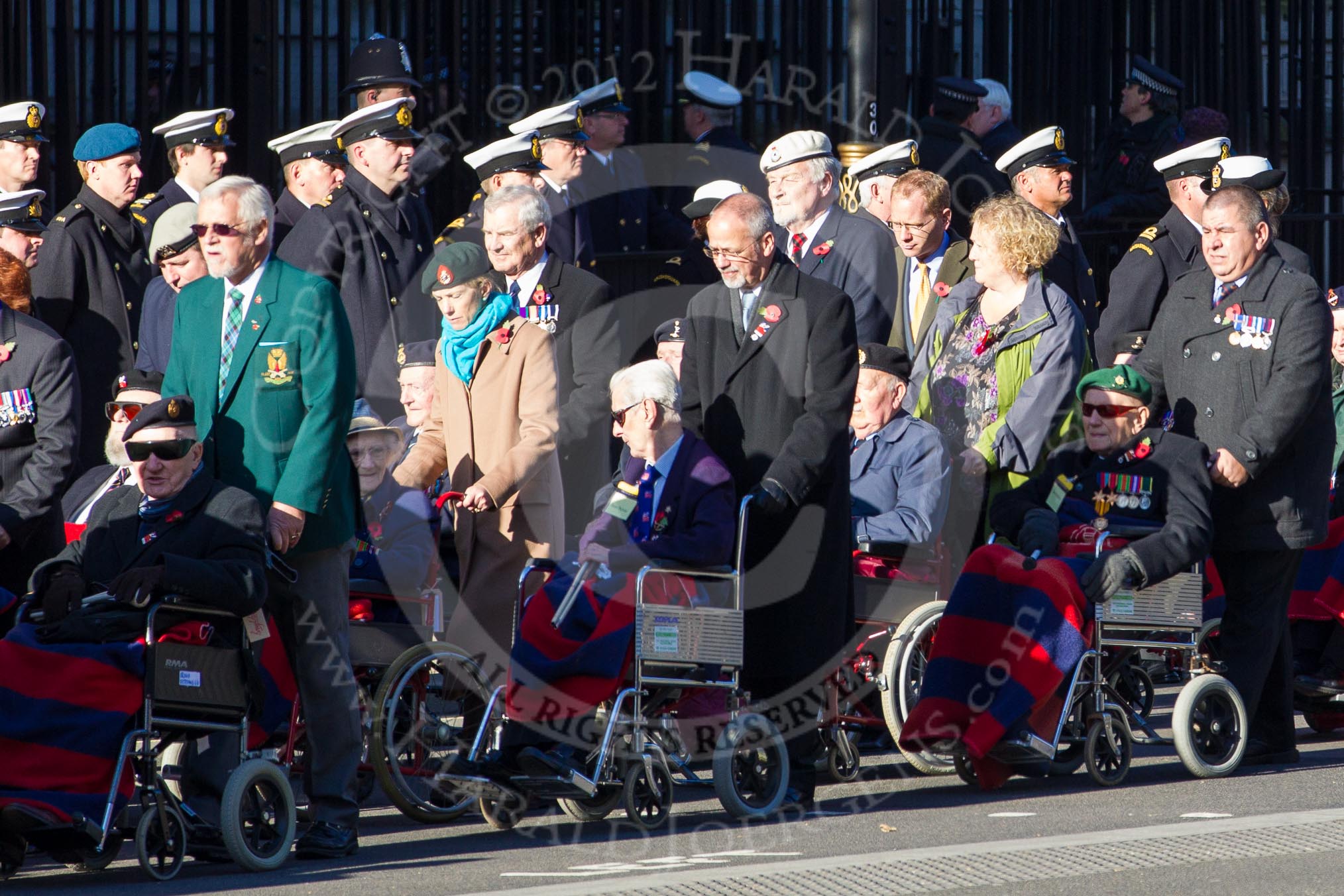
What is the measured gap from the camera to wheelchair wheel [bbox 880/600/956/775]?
852cm

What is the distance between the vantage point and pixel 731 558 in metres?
7.73

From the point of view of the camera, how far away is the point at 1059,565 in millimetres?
8133

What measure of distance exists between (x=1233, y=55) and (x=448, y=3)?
526 cm

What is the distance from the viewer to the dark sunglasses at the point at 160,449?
6.84 meters

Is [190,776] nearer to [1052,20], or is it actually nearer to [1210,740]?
[1210,740]

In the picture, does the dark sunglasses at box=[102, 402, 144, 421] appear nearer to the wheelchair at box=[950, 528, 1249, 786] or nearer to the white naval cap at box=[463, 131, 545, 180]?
the white naval cap at box=[463, 131, 545, 180]

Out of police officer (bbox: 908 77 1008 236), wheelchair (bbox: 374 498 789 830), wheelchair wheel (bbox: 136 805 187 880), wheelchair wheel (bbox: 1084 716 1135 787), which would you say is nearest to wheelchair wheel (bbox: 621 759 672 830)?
wheelchair (bbox: 374 498 789 830)

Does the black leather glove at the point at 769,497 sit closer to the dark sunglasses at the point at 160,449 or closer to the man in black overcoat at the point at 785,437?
the man in black overcoat at the point at 785,437

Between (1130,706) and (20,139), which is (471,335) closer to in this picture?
(20,139)

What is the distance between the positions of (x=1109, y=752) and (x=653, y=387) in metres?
2.03

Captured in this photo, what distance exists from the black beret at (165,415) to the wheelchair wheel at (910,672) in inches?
114

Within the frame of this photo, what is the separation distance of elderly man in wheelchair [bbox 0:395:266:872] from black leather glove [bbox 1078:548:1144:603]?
9.49ft

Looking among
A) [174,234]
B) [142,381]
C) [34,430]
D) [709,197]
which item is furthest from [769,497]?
[709,197]

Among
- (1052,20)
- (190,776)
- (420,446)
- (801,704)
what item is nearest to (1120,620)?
(801,704)
